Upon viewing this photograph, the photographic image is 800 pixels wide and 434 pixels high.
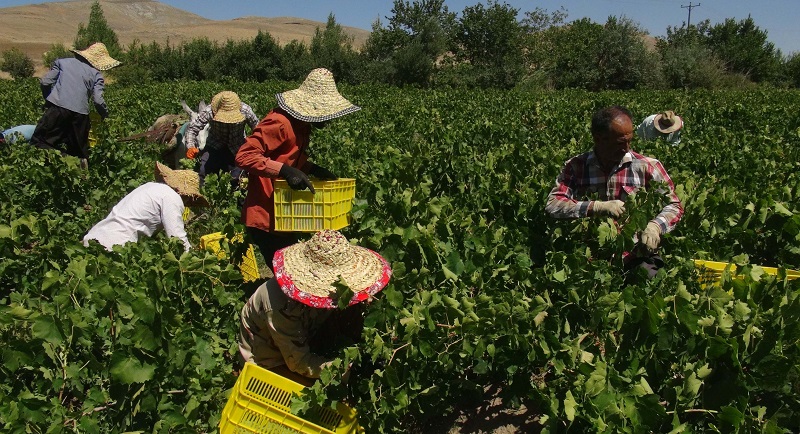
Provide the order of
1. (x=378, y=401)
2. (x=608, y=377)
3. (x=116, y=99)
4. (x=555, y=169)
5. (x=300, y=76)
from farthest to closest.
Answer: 1. (x=300, y=76)
2. (x=116, y=99)
3. (x=555, y=169)
4. (x=378, y=401)
5. (x=608, y=377)

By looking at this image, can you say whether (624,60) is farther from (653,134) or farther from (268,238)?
(268,238)

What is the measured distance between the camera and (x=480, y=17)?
2035 inches

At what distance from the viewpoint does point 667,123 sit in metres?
7.43

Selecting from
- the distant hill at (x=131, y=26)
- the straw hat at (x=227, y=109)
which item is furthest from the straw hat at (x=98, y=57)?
the distant hill at (x=131, y=26)

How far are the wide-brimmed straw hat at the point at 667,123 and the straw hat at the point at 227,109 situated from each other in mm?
4486

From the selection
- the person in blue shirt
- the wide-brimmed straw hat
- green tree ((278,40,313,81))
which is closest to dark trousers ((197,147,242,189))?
the person in blue shirt

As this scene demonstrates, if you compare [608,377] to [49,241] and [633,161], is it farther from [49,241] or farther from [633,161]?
[49,241]

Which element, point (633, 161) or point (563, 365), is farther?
point (633, 161)

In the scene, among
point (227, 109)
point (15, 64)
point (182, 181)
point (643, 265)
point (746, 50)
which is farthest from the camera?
point (746, 50)

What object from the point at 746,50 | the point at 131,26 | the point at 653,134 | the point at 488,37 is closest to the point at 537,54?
the point at 488,37

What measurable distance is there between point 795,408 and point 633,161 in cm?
141

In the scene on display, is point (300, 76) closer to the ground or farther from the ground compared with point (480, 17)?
closer to the ground

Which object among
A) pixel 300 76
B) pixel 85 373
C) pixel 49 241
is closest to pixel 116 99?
pixel 49 241

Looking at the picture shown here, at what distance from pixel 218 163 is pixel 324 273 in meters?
3.63
